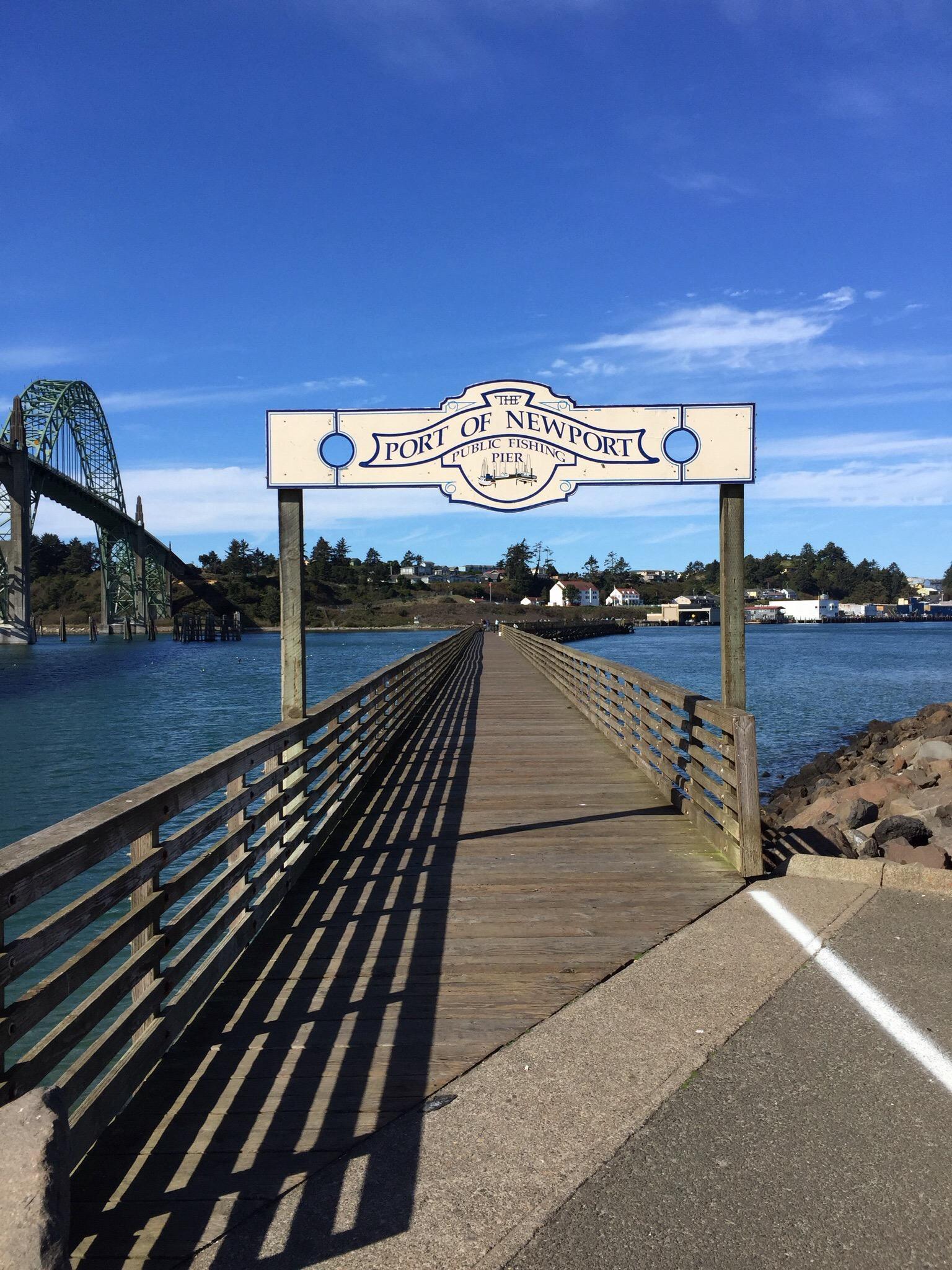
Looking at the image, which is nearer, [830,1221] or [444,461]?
[830,1221]

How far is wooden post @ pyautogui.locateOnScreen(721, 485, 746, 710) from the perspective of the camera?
640 centimetres

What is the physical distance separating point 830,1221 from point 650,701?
663 cm

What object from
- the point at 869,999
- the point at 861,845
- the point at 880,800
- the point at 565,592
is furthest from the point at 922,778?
the point at 565,592

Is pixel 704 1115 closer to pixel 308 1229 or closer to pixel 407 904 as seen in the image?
pixel 308 1229

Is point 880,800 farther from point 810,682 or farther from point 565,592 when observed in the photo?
point 565,592

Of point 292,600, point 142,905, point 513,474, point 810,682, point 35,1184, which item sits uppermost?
point 513,474

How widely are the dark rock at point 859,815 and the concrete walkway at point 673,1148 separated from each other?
5.02 metres

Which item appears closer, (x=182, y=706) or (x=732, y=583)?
(x=732, y=583)

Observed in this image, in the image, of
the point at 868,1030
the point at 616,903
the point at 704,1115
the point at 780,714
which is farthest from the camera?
the point at 780,714

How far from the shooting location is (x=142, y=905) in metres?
3.32

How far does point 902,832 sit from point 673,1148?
5.20m

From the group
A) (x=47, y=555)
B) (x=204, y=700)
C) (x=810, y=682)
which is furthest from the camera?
(x=47, y=555)

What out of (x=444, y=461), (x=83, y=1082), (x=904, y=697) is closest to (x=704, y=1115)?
(x=83, y=1082)

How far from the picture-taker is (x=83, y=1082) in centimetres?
271
